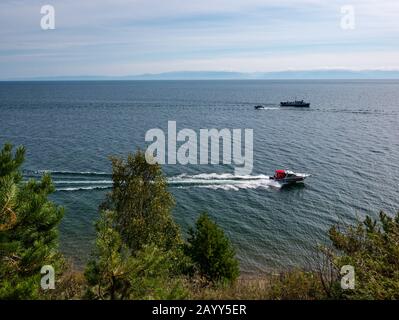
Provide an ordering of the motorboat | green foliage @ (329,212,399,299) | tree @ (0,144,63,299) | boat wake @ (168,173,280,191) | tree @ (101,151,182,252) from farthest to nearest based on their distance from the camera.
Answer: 1. the motorboat
2. boat wake @ (168,173,280,191)
3. tree @ (101,151,182,252)
4. green foliage @ (329,212,399,299)
5. tree @ (0,144,63,299)

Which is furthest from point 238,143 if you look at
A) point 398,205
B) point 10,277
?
point 10,277

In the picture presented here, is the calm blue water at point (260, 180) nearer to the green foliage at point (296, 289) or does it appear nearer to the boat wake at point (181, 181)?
the boat wake at point (181, 181)

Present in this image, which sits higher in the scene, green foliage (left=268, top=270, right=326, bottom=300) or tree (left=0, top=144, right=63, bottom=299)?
tree (left=0, top=144, right=63, bottom=299)

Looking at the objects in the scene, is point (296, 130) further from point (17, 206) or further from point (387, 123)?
point (17, 206)

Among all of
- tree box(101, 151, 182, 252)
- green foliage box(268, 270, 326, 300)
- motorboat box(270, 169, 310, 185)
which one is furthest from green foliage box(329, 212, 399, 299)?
motorboat box(270, 169, 310, 185)

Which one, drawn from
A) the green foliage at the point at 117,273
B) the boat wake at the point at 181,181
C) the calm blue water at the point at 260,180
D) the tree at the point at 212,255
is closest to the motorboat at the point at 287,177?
the boat wake at the point at 181,181

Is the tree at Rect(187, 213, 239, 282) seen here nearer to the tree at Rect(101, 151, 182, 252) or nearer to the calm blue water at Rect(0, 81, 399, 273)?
the tree at Rect(101, 151, 182, 252)

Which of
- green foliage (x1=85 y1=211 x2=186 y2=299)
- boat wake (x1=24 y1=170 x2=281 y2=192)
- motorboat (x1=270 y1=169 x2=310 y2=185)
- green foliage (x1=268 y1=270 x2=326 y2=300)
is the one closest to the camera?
green foliage (x1=85 y1=211 x2=186 y2=299)

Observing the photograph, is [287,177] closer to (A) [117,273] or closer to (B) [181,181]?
(B) [181,181]

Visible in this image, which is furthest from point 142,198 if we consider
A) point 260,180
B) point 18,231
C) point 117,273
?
point 260,180
